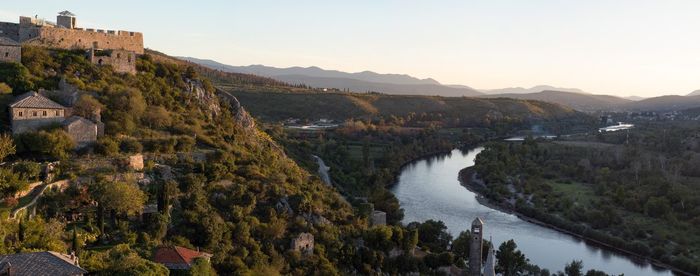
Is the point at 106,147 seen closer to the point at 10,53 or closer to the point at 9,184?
the point at 9,184

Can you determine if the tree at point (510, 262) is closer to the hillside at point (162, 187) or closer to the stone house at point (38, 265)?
the hillside at point (162, 187)

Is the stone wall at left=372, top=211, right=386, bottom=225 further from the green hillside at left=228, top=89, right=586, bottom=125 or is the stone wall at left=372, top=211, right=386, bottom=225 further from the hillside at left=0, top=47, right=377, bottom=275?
the green hillside at left=228, top=89, right=586, bottom=125

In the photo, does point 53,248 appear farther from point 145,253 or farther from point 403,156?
point 403,156

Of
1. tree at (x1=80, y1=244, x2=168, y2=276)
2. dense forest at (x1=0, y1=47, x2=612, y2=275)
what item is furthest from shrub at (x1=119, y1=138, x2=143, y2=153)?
tree at (x1=80, y1=244, x2=168, y2=276)

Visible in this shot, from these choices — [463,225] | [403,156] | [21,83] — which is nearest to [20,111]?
[21,83]

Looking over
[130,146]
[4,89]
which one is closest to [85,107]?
[130,146]

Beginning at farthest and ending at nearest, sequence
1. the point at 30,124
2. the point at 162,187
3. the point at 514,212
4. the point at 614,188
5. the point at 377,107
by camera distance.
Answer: the point at 377,107 < the point at 614,188 < the point at 514,212 < the point at 30,124 < the point at 162,187
